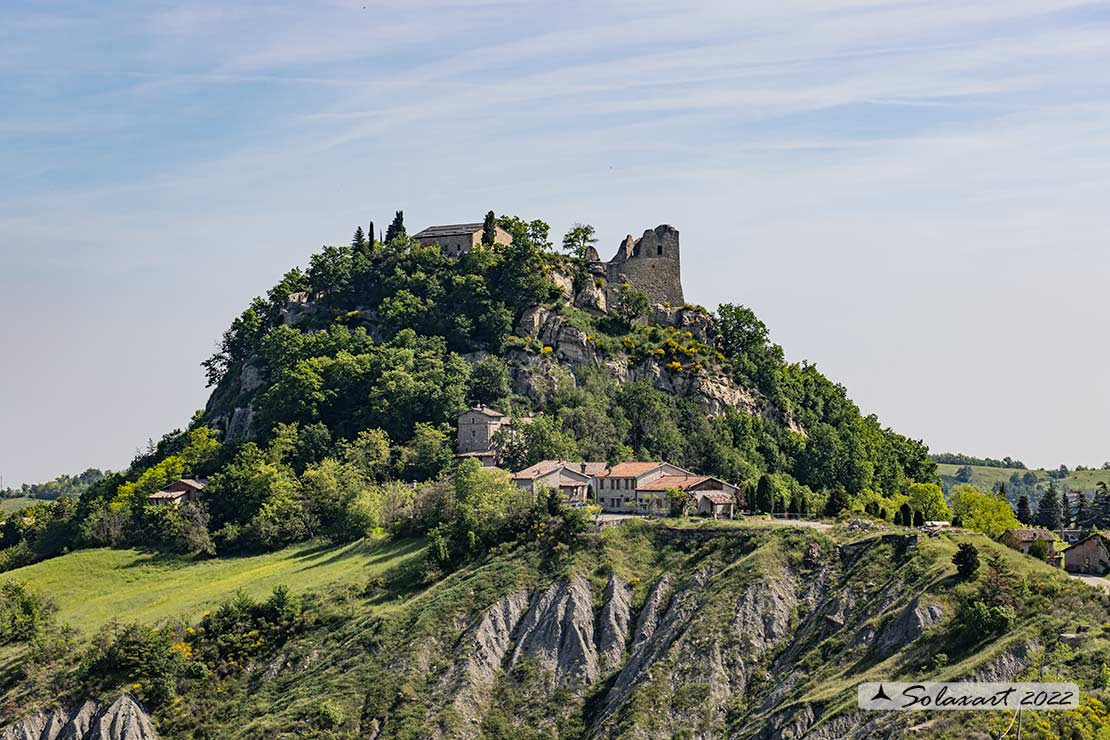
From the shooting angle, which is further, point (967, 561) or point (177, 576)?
point (177, 576)

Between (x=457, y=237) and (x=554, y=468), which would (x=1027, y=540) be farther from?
(x=457, y=237)

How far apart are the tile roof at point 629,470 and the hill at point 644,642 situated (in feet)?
39.9

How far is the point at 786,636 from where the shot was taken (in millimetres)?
96938

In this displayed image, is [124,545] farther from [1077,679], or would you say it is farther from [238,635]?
[1077,679]

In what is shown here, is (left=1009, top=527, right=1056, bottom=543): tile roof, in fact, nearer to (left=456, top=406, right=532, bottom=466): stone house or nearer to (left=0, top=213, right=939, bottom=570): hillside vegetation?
(left=0, top=213, right=939, bottom=570): hillside vegetation

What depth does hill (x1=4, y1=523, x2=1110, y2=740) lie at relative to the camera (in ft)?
277

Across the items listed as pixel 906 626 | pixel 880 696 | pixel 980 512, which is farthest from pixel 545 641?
pixel 980 512

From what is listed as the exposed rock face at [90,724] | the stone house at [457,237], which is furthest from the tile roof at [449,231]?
the exposed rock face at [90,724]

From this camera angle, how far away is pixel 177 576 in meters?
126

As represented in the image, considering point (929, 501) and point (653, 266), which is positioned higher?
point (653, 266)

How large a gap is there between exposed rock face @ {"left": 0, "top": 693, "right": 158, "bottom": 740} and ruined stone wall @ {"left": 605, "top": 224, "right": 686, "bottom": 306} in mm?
78232

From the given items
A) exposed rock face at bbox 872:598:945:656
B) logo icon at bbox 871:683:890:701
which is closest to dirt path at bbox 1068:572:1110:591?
exposed rock face at bbox 872:598:945:656

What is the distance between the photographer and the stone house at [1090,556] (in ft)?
317

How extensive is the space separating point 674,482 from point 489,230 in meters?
54.7
